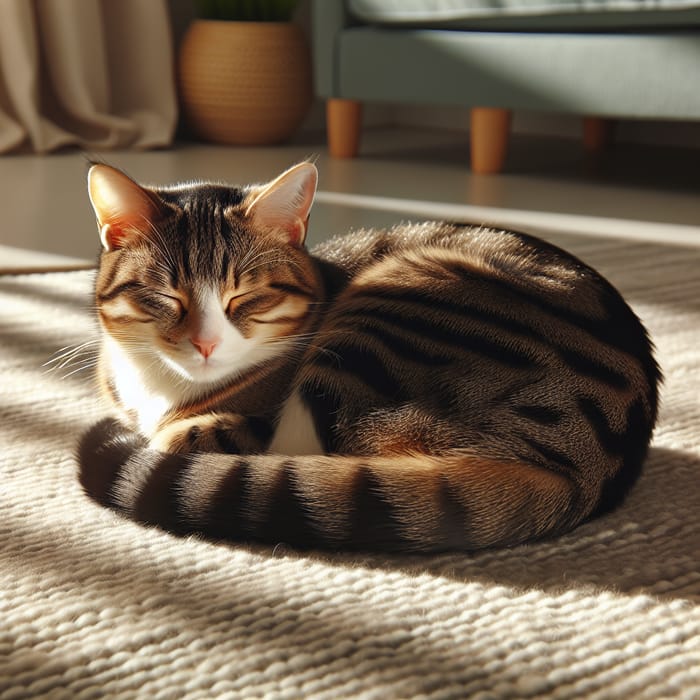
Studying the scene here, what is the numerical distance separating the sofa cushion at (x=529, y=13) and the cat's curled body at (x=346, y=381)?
191 cm

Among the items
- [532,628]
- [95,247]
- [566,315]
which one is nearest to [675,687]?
[532,628]

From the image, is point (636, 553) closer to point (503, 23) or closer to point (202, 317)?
point (202, 317)

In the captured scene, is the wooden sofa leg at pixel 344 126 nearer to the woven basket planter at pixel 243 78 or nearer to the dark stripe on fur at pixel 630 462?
the woven basket planter at pixel 243 78

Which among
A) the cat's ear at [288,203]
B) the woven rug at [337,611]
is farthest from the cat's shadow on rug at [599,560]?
the cat's ear at [288,203]

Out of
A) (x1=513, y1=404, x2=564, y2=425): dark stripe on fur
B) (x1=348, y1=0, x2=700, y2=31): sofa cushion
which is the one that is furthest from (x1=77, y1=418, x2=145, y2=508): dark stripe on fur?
(x1=348, y1=0, x2=700, y2=31): sofa cushion

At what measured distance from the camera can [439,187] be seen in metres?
3.21

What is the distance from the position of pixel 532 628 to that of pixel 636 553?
0.19m

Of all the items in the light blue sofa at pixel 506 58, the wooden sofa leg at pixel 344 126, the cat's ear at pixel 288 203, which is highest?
the cat's ear at pixel 288 203

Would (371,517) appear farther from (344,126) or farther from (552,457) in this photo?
(344,126)

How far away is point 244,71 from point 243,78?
0.09 feet

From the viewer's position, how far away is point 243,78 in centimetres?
407

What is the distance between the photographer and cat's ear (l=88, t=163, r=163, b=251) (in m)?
1.06

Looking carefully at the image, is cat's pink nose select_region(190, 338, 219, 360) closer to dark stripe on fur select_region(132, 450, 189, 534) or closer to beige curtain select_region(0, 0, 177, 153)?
dark stripe on fur select_region(132, 450, 189, 534)

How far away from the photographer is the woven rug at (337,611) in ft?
2.40
